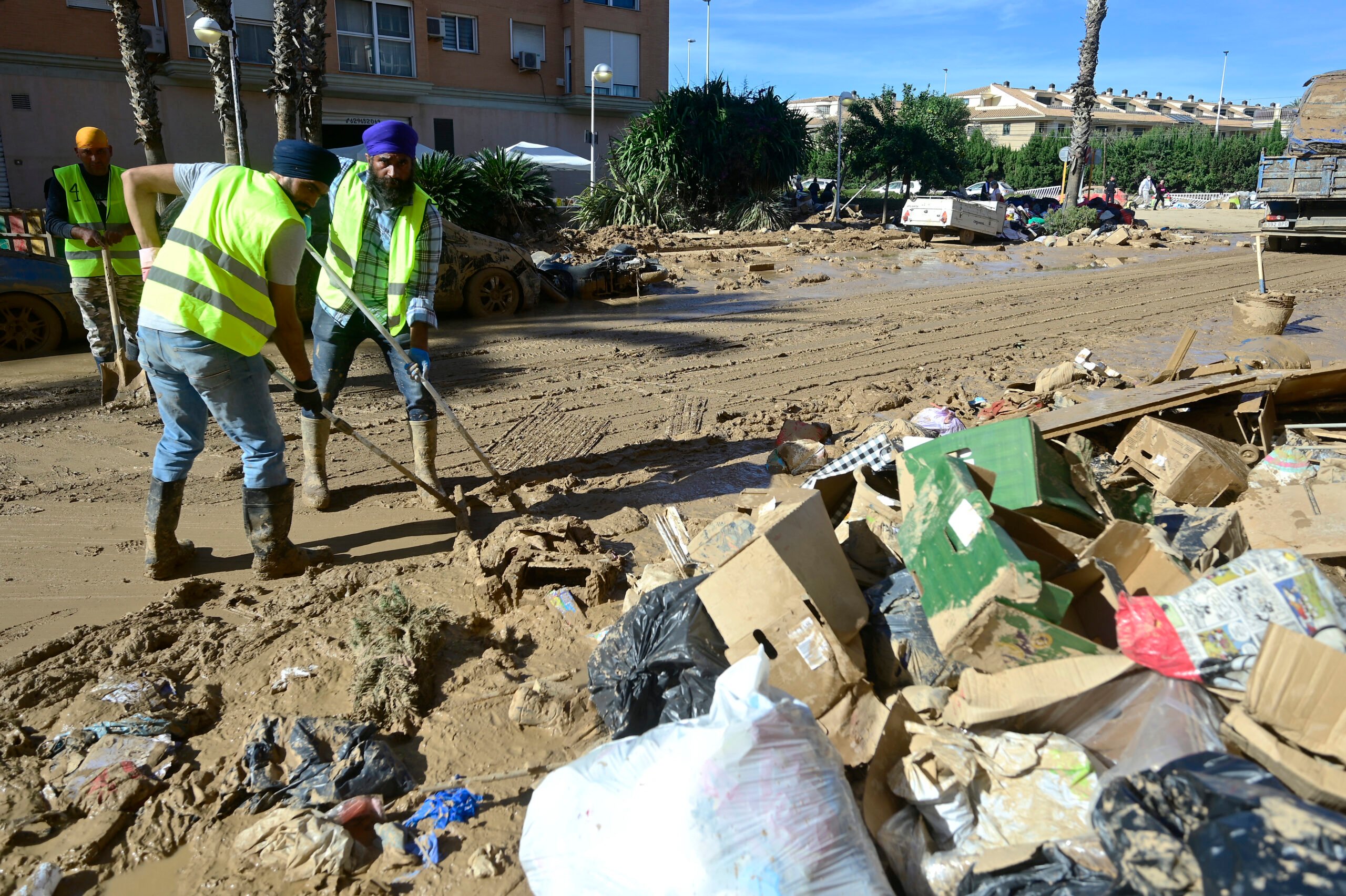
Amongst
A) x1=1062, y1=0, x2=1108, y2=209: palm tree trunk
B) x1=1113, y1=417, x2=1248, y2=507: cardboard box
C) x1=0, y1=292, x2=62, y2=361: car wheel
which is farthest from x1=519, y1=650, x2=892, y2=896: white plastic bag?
x1=1062, y1=0, x2=1108, y2=209: palm tree trunk

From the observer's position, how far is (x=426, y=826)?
255 centimetres

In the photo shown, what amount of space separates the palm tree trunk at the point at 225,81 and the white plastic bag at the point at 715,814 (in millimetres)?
11770

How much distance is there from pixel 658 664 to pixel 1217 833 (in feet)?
5.26

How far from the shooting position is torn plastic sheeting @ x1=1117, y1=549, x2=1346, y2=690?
7.80 feet

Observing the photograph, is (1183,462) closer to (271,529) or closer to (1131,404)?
(1131,404)

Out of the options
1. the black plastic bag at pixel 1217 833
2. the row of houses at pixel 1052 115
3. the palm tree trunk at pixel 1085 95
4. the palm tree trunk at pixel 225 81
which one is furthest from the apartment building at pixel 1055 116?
the black plastic bag at pixel 1217 833

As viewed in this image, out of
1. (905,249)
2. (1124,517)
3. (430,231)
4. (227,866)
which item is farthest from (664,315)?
(905,249)

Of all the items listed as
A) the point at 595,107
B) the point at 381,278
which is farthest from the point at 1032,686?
the point at 595,107

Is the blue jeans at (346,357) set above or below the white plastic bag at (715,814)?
above

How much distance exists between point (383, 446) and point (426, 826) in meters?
3.80

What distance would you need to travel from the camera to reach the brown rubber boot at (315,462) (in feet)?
15.5

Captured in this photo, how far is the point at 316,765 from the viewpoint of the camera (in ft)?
9.05

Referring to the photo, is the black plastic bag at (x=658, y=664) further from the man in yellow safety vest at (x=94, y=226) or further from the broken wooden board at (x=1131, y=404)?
the man in yellow safety vest at (x=94, y=226)

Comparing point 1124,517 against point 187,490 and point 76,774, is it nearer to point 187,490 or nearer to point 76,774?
point 76,774
